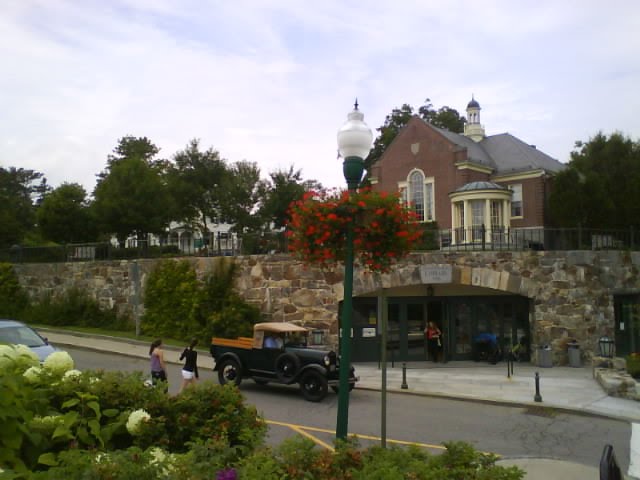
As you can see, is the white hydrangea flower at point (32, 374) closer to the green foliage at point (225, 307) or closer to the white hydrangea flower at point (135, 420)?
the white hydrangea flower at point (135, 420)

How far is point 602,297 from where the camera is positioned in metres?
19.1

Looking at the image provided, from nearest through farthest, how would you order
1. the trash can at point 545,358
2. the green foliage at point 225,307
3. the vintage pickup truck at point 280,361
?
the vintage pickup truck at point 280,361 → the trash can at point 545,358 → the green foliage at point 225,307

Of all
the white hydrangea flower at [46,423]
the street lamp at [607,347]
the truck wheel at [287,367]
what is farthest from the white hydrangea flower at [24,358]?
the street lamp at [607,347]

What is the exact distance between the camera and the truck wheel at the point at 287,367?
1349 cm

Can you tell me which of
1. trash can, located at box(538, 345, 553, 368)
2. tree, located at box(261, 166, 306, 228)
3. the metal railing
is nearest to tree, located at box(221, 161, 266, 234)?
tree, located at box(261, 166, 306, 228)

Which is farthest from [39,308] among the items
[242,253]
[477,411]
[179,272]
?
[477,411]

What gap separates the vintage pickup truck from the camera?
13203 mm

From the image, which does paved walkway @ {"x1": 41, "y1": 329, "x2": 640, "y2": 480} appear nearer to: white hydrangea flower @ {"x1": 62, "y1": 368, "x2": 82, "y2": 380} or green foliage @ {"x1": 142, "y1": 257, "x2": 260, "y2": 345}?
green foliage @ {"x1": 142, "y1": 257, "x2": 260, "y2": 345}

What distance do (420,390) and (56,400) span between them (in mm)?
12127

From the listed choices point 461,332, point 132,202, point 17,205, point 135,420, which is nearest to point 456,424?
point 135,420

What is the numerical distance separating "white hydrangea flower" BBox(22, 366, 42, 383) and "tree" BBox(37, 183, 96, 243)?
2939 cm

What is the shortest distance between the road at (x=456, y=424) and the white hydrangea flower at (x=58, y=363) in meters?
4.62

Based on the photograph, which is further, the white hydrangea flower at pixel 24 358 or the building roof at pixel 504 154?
the building roof at pixel 504 154

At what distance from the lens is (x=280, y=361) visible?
13.7 meters
